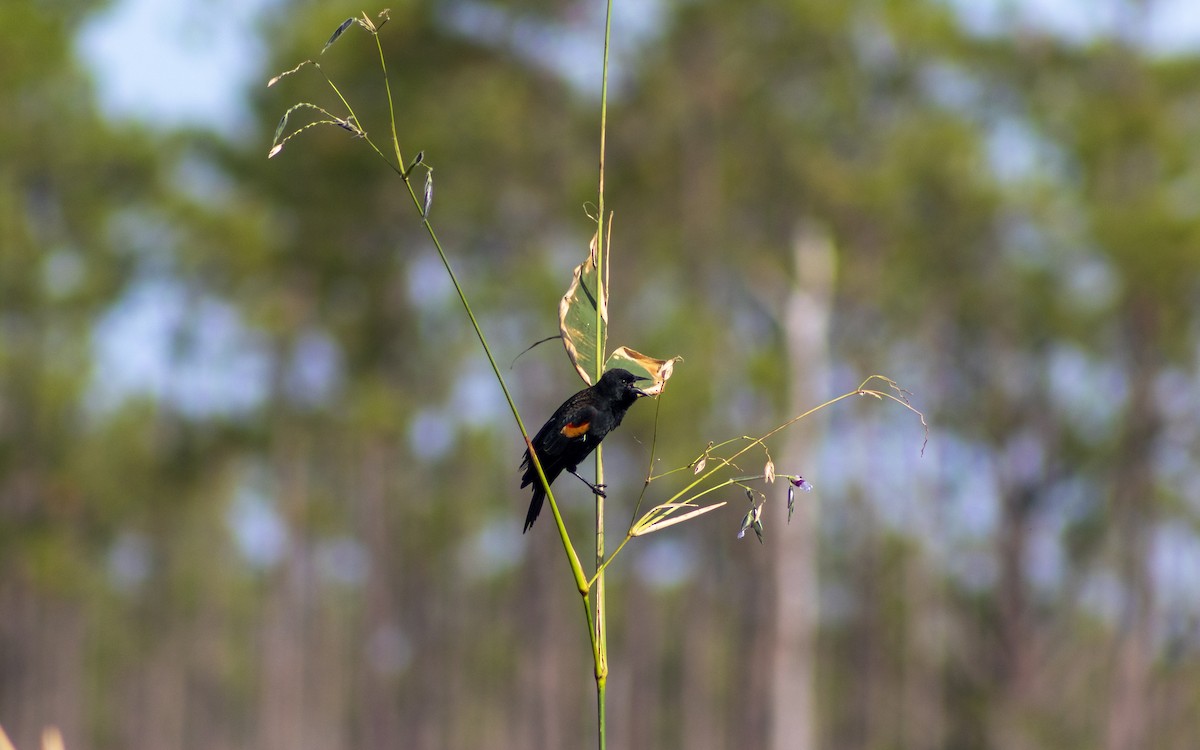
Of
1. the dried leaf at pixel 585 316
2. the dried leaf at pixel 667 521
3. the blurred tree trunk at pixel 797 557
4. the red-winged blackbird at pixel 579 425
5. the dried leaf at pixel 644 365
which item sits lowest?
the dried leaf at pixel 667 521

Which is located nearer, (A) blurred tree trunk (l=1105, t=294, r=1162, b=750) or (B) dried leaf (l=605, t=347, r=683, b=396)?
(B) dried leaf (l=605, t=347, r=683, b=396)

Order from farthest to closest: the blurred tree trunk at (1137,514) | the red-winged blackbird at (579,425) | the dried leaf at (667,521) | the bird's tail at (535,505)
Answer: the blurred tree trunk at (1137,514)
the bird's tail at (535,505)
the red-winged blackbird at (579,425)
the dried leaf at (667,521)

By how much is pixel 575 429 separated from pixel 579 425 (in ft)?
0.13

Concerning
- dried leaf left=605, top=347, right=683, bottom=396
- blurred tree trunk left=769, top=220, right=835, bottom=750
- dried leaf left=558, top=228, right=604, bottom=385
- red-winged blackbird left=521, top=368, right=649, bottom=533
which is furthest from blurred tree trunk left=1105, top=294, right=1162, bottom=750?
dried leaf left=558, top=228, right=604, bottom=385

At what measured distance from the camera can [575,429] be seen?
2229 mm

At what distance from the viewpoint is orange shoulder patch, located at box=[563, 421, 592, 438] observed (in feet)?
7.16

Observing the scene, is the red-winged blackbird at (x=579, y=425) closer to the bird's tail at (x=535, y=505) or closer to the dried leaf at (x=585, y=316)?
the bird's tail at (x=535, y=505)

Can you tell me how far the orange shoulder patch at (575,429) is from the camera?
218 cm

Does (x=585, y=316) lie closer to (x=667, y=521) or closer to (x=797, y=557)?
(x=667, y=521)

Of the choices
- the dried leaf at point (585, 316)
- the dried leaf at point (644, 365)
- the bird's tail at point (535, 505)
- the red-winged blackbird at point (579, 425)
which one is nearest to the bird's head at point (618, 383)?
the red-winged blackbird at point (579, 425)

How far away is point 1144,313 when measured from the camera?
52.9ft

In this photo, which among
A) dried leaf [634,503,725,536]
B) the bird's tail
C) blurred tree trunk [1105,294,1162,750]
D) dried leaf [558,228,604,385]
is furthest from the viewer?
blurred tree trunk [1105,294,1162,750]

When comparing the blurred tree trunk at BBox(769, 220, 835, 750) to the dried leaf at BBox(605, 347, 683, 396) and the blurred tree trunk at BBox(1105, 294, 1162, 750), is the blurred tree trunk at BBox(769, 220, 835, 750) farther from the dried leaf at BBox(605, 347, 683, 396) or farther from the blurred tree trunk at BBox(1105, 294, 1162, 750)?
the dried leaf at BBox(605, 347, 683, 396)

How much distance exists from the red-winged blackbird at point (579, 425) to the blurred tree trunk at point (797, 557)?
11.7m
